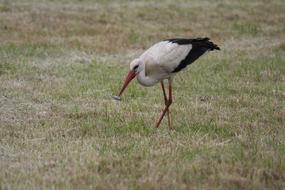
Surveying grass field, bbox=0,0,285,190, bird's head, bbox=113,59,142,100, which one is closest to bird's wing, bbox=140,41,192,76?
bird's head, bbox=113,59,142,100

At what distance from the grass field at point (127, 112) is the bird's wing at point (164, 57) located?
0.80 meters

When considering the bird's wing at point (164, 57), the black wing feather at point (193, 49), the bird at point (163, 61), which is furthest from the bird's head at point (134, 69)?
the black wing feather at point (193, 49)

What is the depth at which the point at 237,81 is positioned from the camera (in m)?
11.9

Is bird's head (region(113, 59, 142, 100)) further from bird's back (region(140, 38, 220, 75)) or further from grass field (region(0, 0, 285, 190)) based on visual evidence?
grass field (region(0, 0, 285, 190))

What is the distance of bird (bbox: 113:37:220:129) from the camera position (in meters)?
8.18

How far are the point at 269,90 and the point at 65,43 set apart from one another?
6688mm

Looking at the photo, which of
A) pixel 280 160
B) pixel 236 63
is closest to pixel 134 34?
pixel 236 63

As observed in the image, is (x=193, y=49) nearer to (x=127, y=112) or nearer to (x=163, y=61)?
(x=163, y=61)

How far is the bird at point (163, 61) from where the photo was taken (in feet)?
26.8

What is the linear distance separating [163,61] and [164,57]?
63mm

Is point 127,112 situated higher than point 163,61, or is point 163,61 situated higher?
point 163,61

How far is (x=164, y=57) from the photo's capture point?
27.2ft

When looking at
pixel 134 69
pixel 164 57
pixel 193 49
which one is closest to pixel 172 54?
pixel 164 57

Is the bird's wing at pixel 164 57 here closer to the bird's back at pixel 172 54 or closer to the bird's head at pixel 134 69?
the bird's back at pixel 172 54
